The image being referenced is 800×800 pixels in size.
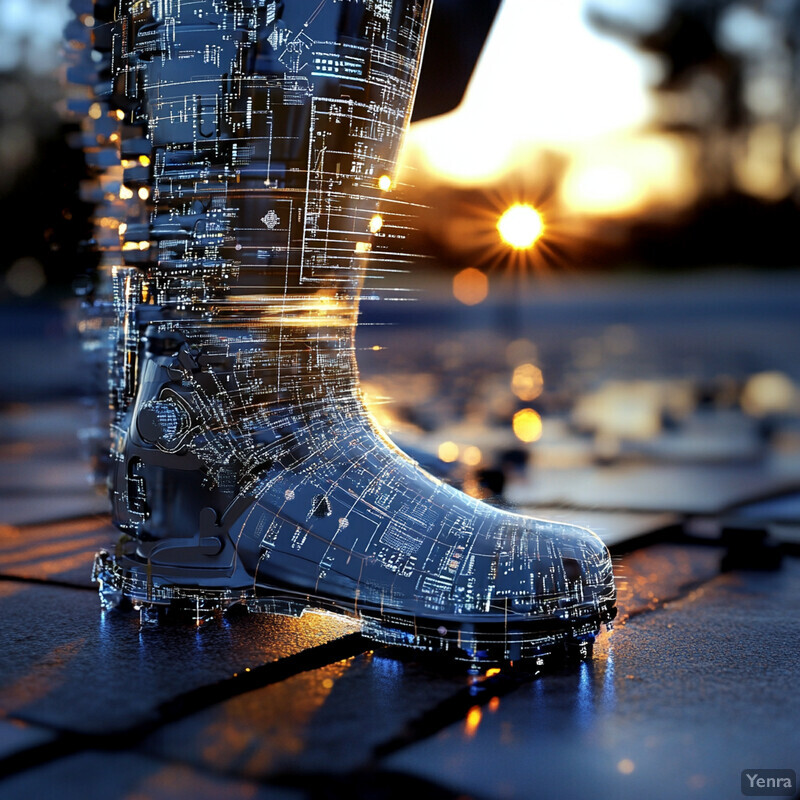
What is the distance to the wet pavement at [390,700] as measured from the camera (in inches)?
21.2

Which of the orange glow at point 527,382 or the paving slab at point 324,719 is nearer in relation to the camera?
the paving slab at point 324,719

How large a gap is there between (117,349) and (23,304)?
357 inches

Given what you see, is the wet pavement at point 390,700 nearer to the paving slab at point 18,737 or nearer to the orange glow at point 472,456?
the paving slab at point 18,737

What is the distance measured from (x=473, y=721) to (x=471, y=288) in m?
11.2

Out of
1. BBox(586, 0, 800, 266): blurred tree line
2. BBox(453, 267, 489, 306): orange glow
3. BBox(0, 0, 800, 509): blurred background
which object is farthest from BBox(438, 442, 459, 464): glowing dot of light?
BBox(453, 267, 489, 306): orange glow

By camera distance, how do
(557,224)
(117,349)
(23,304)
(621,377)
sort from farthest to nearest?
(23,304), (557,224), (621,377), (117,349)

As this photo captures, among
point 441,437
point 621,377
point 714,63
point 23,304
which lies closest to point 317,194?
point 441,437

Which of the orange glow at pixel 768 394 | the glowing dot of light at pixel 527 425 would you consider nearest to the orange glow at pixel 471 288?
the orange glow at pixel 768 394

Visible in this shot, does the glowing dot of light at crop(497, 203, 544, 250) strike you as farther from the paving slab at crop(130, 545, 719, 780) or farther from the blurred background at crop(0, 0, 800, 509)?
the paving slab at crop(130, 545, 719, 780)

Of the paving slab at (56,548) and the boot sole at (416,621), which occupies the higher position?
the boot sole at (416,621)

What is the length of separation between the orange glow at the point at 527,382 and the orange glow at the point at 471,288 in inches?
232

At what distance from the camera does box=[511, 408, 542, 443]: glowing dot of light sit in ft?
7.25

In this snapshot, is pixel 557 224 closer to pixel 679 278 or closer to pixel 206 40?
pixel 679 278

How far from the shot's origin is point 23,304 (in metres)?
9.23
